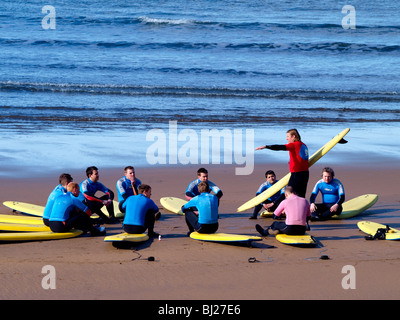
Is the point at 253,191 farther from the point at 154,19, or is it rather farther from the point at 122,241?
the point at 154,19

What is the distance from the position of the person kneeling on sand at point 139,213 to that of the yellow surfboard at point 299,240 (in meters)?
2.01

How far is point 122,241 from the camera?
8.88 meters

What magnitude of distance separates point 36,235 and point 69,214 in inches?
23.4

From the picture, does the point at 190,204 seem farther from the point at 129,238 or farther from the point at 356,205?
the point at 356,205

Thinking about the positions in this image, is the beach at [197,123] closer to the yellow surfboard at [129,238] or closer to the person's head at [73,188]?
the yellow surfboard at [129,238]

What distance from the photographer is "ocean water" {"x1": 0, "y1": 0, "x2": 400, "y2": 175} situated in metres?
17.6

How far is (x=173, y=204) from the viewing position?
1159 centimetres

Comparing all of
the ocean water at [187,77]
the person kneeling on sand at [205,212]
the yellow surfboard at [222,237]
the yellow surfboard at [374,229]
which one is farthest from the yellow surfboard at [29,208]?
the yellow surfboard at [374,229]

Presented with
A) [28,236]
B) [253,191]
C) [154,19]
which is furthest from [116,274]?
[154,19]

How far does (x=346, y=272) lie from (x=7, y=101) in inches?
754

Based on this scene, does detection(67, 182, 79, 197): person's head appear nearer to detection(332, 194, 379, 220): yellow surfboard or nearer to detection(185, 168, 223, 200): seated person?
detection(185, 168, 223, 200): seated person

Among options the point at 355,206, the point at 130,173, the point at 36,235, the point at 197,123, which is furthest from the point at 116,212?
the point at 197,123
